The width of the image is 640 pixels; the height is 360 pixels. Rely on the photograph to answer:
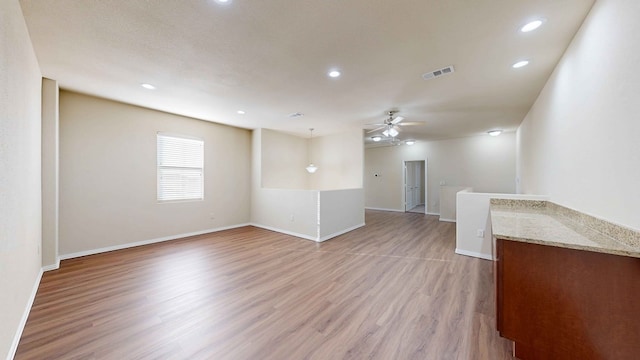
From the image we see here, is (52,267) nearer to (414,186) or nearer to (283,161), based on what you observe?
(283,161)

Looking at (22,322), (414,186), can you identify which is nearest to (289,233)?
(22,322)

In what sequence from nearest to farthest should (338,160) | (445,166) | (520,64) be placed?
(520,64) → (338,160) → (445,166)

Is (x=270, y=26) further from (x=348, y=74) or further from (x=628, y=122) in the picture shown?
(x=628, y=122)

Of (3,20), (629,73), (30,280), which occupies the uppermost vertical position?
(3,20)

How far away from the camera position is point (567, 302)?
1472 mm

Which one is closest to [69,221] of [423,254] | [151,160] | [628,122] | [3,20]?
[151,160]

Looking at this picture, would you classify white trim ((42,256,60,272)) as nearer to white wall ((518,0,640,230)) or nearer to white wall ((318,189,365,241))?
white wall ((318,189,365,241))

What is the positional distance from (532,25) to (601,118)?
1.03 meters

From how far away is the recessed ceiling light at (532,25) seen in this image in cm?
205

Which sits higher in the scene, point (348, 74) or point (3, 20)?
point (348, 74)

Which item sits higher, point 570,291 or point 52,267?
point 570,291

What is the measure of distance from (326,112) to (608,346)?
450cm

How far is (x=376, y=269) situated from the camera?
3.39 metres

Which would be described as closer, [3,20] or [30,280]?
[3,20]
